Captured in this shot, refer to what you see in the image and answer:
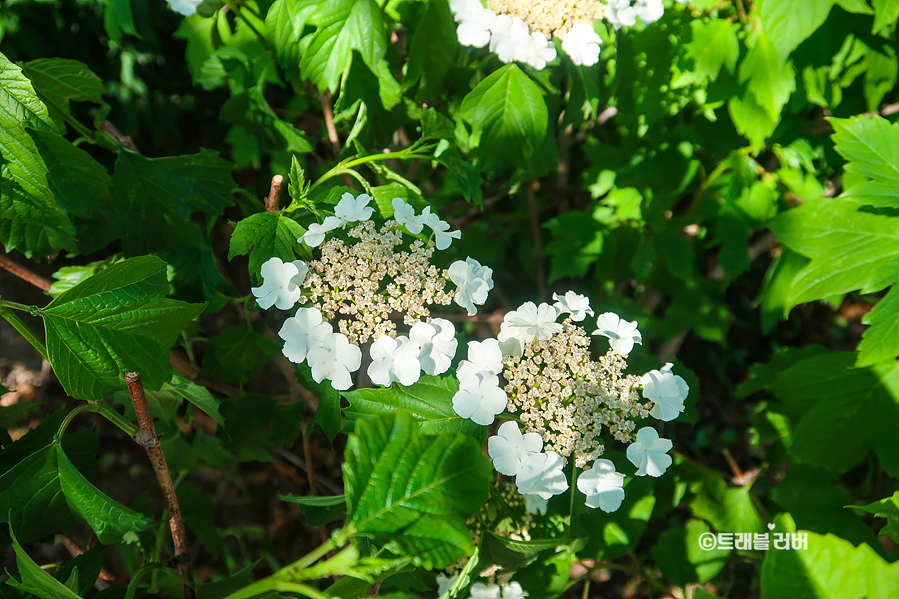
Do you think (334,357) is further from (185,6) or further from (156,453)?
(185,6)

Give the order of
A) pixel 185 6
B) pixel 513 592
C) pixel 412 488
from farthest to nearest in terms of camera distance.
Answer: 1. pixel 185 6
2. pixel 513 592
3. pixel 412 488

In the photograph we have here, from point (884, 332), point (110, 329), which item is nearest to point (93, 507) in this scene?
point (110, 329)

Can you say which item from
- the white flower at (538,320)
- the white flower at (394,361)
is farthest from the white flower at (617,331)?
the white flower at (394,361)

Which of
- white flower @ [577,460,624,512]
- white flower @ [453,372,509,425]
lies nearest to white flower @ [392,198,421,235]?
white flower @ [453,372,509,425]

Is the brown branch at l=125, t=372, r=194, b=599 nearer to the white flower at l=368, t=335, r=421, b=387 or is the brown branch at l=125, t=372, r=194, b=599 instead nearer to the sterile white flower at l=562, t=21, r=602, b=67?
the white flower at l=368, t=335, r=421, b=387

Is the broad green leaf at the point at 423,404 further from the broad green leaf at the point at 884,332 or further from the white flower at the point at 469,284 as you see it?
the broad green leaf at the point at 884,332

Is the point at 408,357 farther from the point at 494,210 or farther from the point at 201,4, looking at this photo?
the point at 494,210

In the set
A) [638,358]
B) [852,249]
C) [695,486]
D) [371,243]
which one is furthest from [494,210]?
[371,243]
